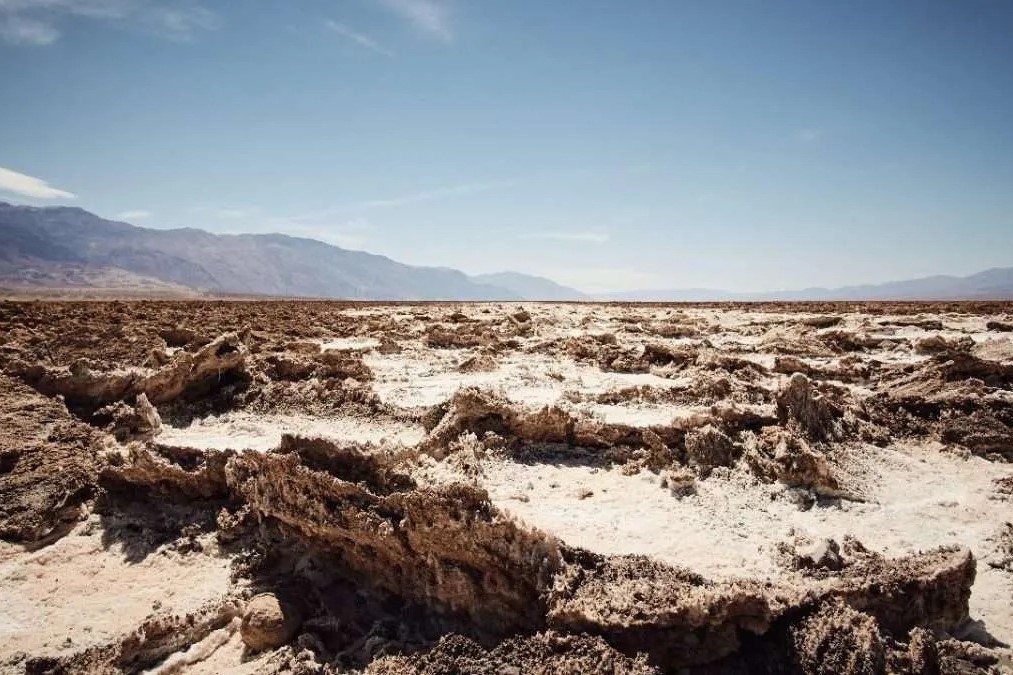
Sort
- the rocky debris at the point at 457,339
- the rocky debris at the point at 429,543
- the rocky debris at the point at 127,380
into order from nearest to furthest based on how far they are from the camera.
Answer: the rocky debris at the point at 429,543 < the rocky debris at the point at 127,380 < the rocky debris at the point at 457,339

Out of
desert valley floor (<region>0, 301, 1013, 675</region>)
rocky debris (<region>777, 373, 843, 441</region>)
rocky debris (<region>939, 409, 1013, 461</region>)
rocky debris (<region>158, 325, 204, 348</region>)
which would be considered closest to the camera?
desert valley floor (<region>0, 301, 1013, 675</region>)

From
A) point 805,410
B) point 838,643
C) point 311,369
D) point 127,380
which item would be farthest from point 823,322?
point 127,380

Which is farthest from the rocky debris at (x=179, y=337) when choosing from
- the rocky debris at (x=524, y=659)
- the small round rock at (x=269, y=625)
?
the rocky debris at (x=524, y=659)

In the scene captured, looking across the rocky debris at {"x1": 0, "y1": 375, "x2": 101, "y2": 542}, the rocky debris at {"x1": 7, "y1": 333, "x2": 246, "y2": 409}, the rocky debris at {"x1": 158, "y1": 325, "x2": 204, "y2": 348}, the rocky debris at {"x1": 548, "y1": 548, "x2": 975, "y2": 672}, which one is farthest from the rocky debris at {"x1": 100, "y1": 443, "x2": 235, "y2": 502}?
the rocky debris at {"x1": 158, "y1": 325, "x2": 204, "y2": 348}

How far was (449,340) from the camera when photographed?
1447 centimetres

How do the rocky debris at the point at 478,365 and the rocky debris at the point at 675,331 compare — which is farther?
the rocky debris at the point at 675,331

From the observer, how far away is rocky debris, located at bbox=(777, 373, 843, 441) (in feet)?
22.6

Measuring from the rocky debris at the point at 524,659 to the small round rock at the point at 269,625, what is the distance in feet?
3.00

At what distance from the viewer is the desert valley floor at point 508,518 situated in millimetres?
3543

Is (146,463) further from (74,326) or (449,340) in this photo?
(74,326)

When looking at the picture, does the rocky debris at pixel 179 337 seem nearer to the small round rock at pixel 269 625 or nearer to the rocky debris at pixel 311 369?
the rocky debris at pixel 311 369

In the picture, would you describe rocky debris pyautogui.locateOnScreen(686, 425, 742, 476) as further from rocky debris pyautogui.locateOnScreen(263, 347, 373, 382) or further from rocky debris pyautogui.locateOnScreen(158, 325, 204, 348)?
rocky debris pyautogui.locateOnScreen(158, 325, 204, 348)

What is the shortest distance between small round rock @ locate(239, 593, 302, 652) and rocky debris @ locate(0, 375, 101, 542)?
3440 mm

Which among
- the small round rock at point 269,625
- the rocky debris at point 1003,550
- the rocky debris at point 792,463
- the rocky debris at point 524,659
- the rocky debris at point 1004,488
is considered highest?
the rocky debris at point 792,463
